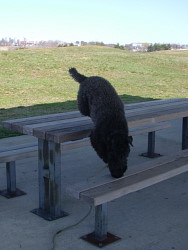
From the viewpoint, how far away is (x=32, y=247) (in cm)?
306

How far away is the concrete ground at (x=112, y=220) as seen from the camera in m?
3.14

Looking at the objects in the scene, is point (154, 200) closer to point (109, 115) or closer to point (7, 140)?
point (109, 115)

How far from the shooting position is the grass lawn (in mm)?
10251

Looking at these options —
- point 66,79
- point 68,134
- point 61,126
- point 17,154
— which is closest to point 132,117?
point 61,126

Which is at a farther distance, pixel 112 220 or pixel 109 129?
pixel 112 220

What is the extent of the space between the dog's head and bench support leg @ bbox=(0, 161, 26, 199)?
134cm

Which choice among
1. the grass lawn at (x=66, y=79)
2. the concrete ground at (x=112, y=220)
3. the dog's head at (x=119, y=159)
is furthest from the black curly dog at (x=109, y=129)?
the grass lawn at (x=66, y=79)

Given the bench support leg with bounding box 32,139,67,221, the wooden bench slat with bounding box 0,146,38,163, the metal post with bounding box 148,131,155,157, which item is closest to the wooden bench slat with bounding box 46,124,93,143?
the bench support leg with bounding box 32,139,67,221

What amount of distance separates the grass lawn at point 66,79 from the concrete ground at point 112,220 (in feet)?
9.20

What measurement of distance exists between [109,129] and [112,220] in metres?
0.96

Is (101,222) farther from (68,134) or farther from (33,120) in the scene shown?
(33,120)

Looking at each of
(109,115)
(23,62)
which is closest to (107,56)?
(23,62)

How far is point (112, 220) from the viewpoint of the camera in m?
3.58

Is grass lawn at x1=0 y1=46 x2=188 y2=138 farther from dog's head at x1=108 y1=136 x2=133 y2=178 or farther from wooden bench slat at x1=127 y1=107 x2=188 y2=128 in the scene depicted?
dog's head at x1=108 y1=136 x2=133 y2=178
